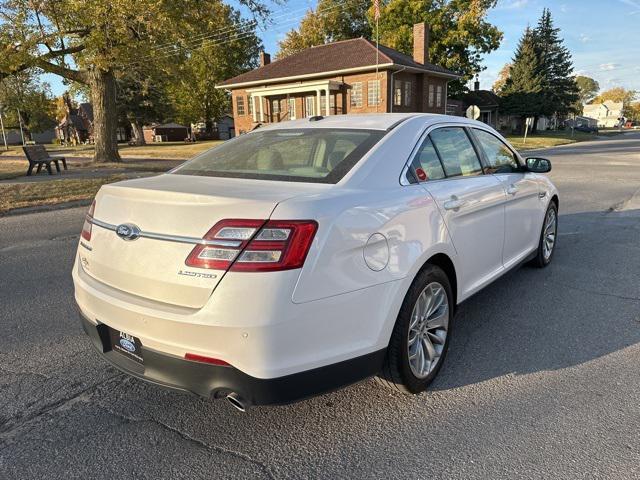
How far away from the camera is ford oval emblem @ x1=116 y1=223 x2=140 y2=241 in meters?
2.43

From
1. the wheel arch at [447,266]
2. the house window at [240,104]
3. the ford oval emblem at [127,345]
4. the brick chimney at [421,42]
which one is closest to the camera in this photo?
the ford oval emblem at [127,345]

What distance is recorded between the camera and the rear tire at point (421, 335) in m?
2.67

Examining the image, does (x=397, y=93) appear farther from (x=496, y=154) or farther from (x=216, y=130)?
(x=216, y=130)

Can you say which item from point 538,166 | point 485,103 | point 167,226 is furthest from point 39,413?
point 485,103

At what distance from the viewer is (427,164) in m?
3.19

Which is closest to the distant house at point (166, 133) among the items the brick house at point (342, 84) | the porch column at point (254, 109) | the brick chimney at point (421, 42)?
the brick house at point (342, 84)

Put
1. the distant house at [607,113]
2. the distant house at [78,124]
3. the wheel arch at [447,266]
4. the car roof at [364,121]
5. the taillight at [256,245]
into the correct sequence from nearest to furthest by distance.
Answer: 1. the taillight at [256,245]
2. the wheel arch at [447,266]
3. the car roof at [364,121]
4. the distant house at [78,124]
5. the distant house at [607,113]

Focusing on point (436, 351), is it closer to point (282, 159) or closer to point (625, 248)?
point (282, 159)

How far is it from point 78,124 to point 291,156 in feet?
267

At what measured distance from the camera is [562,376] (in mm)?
3162

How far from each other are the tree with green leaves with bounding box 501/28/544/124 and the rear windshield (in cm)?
5877

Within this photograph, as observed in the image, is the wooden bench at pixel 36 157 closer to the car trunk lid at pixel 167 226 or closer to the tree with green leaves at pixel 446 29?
the car trunk lid at pixel 167 226

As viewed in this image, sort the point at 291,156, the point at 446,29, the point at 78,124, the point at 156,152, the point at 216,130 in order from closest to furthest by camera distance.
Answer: the point at 291,156, the point at 156,152, the point at 446,29, the point at 216,130, the point at 78,124

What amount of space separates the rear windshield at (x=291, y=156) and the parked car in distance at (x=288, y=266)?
0.6 inches
